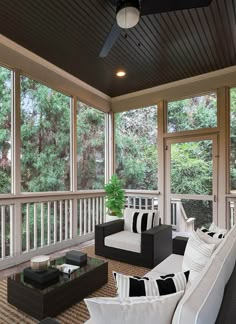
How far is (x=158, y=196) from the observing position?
508 centimetres

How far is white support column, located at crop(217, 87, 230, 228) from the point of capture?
4262 mm

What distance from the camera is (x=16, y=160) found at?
11.7ft

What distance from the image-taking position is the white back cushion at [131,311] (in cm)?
97

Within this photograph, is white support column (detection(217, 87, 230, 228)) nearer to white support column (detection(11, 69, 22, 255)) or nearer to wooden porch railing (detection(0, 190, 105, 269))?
wooden porch railing (detection(0, 190, 105, 269))

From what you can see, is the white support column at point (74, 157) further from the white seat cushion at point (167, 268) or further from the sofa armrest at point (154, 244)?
the white seat cushion at point (167, 268)

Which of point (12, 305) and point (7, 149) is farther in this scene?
point (7, 149)

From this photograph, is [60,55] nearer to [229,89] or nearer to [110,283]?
[229,89]

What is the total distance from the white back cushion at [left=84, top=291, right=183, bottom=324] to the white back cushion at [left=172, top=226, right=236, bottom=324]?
6cm

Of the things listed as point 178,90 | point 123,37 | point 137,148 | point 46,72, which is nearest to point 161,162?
point 137,148

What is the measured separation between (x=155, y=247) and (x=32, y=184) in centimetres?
217

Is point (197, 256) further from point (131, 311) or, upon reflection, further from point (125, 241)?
point (125, 241)

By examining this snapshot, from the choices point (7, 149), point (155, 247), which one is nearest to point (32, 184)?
point (7, 149)

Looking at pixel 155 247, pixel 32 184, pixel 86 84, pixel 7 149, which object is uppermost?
pixel 86 84

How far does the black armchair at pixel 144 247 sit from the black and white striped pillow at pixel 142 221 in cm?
16
